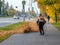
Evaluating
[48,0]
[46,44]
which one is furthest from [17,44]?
[48,0]

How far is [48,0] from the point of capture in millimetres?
38094

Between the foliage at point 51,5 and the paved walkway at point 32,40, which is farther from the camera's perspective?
the foliage at point 51,5

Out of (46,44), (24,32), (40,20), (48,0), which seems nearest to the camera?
(46,44)

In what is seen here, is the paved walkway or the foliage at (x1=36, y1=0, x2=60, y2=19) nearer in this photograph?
the paved walkway

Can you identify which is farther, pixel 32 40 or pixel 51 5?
pixel 51 5

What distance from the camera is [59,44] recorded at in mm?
17234

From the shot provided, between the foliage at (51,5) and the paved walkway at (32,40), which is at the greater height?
the foliage at (51,5)

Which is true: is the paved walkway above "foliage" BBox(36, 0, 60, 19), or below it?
below

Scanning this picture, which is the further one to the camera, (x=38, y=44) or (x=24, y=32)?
(x=24, y=32)

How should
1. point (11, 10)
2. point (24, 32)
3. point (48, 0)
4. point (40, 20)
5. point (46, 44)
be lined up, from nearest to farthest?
1. point (46, 44)
2. point (40, 20)
3. point (24, 32)
4. point (48, 0)
5. point (11, 10)

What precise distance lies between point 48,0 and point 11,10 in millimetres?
129824

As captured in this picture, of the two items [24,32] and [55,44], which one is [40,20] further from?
[55,44]

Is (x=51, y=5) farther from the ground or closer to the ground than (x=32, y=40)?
farther from the ground

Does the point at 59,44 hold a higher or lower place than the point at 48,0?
lower
